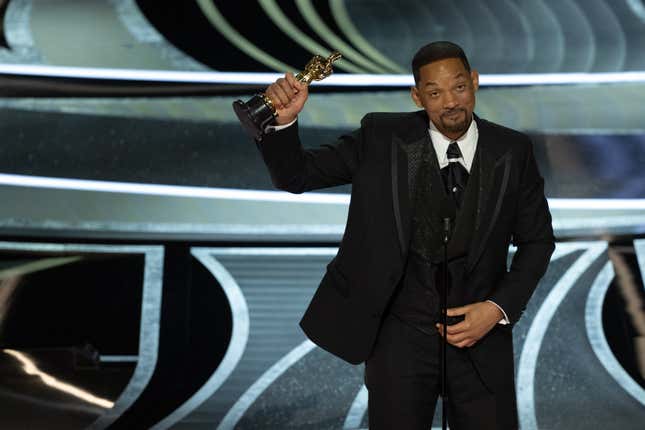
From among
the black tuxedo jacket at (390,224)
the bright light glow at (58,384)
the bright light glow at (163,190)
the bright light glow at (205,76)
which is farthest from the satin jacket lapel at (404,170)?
the bright light glow at (205,76)

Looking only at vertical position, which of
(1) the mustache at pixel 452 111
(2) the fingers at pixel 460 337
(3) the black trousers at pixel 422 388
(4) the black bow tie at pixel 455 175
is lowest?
(3) the black trousers at pixel 422 388

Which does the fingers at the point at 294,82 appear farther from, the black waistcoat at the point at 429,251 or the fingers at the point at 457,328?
the fingers at the point at 457,328

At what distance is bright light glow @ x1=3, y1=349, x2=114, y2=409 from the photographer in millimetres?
3496

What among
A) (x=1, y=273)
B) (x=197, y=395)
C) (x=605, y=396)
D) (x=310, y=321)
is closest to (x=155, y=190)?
(x=1, y=273)

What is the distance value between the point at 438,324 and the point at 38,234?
3066 mm

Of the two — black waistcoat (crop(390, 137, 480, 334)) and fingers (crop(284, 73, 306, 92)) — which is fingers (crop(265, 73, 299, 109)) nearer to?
fingers (crop(284, 73, 306, 92))

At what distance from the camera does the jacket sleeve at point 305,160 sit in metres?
1.84

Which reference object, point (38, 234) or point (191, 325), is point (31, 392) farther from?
point (38, 234)

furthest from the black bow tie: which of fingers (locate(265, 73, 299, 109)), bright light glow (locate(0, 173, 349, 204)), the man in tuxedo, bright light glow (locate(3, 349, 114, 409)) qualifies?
bright light glow (locate(0, 173, 349, 204))

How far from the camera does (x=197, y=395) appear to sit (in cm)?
359

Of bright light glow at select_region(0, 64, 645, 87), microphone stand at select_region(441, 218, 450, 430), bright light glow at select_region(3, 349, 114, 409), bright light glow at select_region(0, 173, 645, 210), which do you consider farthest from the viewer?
bright light glow at select_region(0, 64, 645, 87)

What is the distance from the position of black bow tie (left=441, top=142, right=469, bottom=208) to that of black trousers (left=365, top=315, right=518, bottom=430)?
0.90ft

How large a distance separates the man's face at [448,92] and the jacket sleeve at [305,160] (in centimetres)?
18

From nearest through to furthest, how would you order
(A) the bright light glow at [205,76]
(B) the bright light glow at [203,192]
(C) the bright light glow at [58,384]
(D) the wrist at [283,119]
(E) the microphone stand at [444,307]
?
(E) the microphone stand at [444,307] → (D) the wrist at [283,119] → (C) the bright light glow at [58,384] → (B) the bright light glow at [203,192] → (A) the bright light glow at [205,76]
